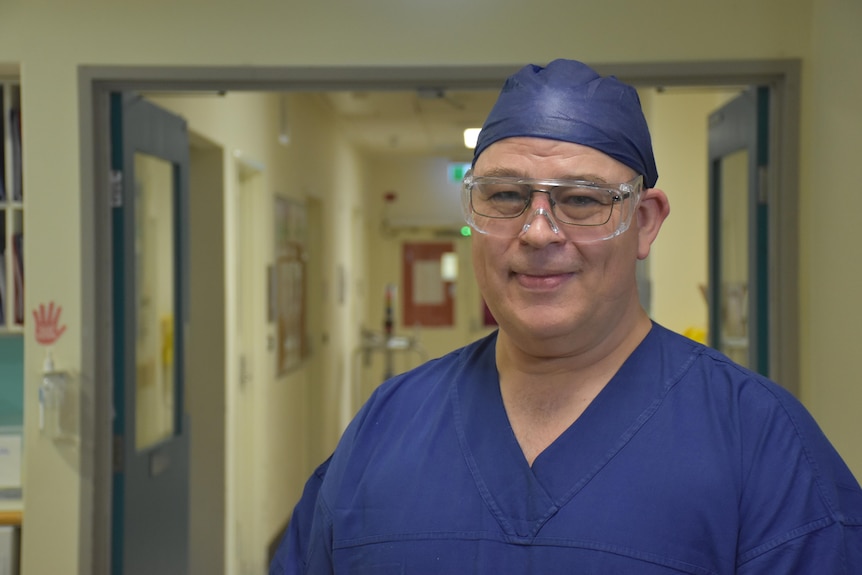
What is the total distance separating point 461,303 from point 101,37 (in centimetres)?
801

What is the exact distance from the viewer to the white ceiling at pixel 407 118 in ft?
20.9

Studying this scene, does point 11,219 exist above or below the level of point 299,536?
above

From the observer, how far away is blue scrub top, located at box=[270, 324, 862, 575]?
116cm

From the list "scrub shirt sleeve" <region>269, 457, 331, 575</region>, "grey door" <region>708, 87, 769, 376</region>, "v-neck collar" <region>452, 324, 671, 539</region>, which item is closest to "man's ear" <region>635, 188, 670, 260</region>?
"v-neck collar" <region>452, 324, 671, 539</region>

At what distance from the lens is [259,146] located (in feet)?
16.3

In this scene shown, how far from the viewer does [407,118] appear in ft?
24.6

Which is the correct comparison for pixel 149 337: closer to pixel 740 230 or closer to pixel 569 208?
pixel 740 230

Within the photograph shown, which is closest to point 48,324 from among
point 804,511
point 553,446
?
point 553,446

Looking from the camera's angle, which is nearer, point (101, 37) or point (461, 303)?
point (101, 37)

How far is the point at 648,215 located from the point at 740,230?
2145 mm

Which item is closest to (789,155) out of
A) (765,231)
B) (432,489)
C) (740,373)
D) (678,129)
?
(765,231)

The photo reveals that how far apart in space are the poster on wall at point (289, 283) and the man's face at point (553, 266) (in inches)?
161

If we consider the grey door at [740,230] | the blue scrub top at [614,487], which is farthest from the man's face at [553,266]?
the grey door at [740,230]

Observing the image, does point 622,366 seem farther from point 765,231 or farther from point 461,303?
point 461,303
